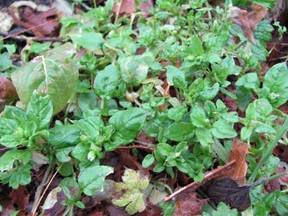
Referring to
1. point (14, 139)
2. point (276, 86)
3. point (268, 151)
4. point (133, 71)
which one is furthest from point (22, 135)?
point (276, 86)

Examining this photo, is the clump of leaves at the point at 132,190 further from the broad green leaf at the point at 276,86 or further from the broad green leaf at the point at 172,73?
the broad green leaf at the point at 276,86

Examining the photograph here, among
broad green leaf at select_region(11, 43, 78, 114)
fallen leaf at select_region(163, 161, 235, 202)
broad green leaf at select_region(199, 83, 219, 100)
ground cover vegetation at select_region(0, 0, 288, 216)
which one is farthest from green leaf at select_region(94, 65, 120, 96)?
fallen leaf at select_region(163, 161, 235, 202)

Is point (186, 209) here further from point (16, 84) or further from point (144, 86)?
point (16, 84)

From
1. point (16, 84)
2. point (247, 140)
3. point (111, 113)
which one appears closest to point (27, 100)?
point (16, 84)

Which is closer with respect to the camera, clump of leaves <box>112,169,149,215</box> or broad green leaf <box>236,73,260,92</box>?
clump of leaves <box>112,169,149,215</box>

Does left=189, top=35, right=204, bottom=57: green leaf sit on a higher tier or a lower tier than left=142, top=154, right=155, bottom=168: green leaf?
higher

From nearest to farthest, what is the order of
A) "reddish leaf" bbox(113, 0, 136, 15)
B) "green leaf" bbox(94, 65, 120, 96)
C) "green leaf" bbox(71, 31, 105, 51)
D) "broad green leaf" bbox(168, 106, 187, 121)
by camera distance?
"broad green leaf" bbox(168, 106, 187, 121), "green leaf" bbox(94, 65, 120, 96), "green leaf" bbox(71, 31, 105, 51), "reddish leaf" bbox(113, 0, 136, 15)

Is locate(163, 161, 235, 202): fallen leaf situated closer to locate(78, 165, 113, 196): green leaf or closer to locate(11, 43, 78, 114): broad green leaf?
locate(78, 165, 113, 196): green leaf
